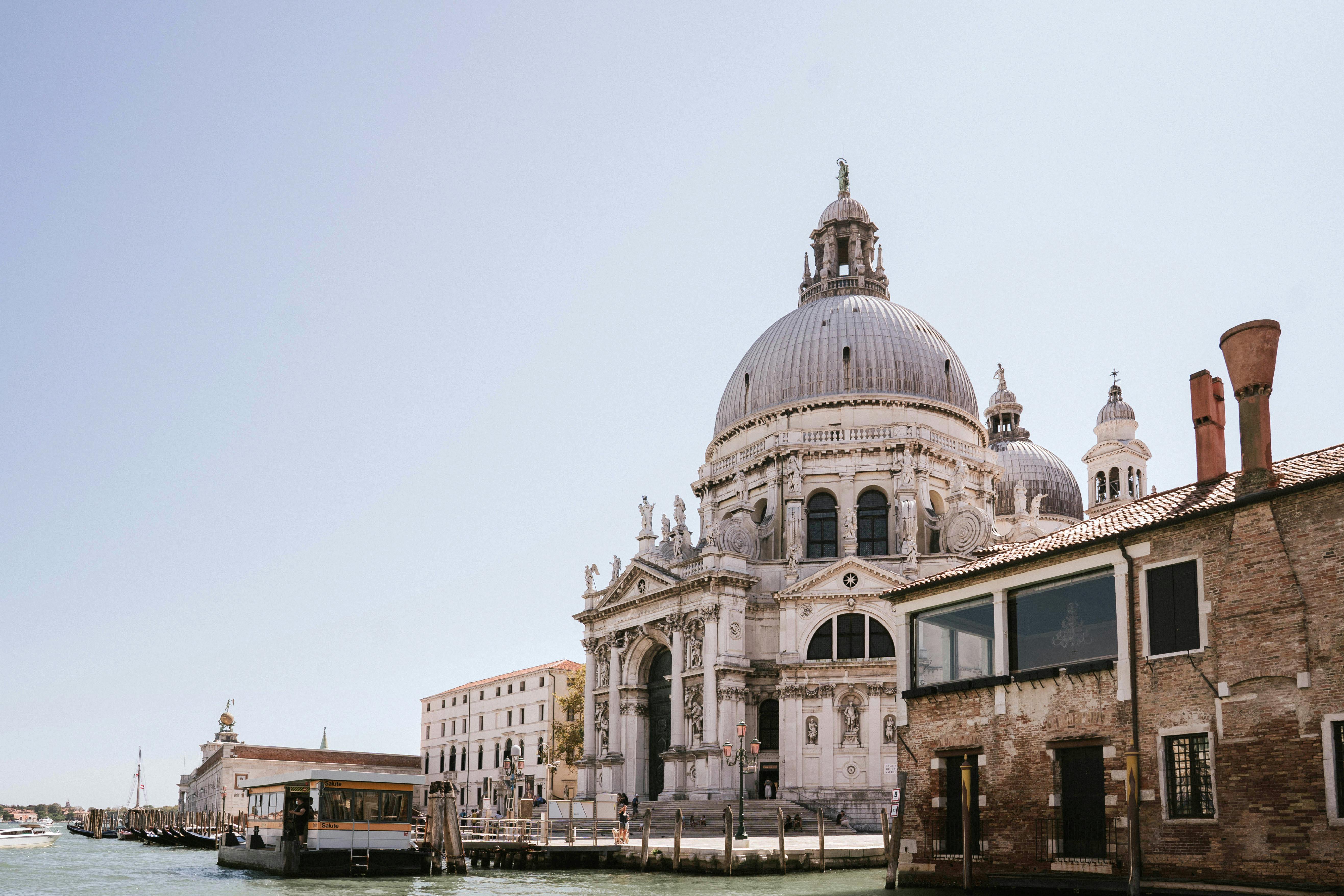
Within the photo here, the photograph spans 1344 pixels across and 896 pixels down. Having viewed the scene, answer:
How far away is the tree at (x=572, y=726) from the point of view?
6297 centimetres

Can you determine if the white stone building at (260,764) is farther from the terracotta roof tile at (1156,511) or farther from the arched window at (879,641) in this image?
the terracotta roof tile at (1156,511)

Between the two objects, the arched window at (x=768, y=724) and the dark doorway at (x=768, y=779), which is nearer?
the dark doorway at (x=768, y=779)

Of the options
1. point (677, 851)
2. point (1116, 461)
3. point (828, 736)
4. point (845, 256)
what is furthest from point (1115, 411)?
point (677, 851)

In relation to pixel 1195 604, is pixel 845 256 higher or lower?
higher

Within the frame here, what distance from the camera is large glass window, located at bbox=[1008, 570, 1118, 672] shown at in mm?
19828

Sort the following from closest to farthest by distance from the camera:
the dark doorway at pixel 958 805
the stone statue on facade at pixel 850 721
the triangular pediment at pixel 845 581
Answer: the dark doorway at pixel 958 805
the stone statue on facade at pixel 850 721
the triangular pediment at pixel 845 581

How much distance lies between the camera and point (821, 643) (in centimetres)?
4559

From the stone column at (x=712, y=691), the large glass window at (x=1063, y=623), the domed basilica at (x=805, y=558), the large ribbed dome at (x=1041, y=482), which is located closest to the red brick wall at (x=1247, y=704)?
the large glass window at (x=1063, y=623)

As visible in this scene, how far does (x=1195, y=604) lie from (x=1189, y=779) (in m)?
2.47

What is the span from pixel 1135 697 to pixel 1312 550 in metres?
3.46

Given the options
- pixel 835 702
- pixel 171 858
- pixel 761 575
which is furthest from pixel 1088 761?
pixel 171 858

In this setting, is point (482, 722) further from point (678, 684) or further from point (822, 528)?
point (822, 528)

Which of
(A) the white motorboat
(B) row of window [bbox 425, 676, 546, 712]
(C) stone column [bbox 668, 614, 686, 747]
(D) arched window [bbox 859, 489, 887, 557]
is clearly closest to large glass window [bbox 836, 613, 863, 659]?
(D) arched window [bbox 859, 489, 887, 557]

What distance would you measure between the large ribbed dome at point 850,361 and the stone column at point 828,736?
13.2 m
